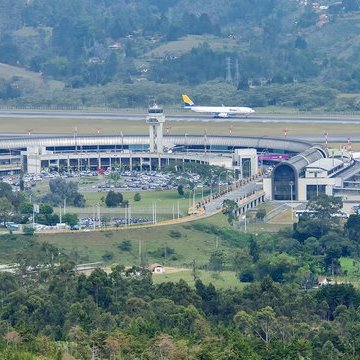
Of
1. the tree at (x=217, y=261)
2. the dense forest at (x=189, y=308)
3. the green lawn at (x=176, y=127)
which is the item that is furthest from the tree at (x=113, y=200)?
the green lawn at (x=176, y=127)

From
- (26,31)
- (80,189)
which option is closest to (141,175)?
(80,189)

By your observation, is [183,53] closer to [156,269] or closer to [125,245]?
[125,245]

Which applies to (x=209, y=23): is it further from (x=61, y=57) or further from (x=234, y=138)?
(x=234, y=138)

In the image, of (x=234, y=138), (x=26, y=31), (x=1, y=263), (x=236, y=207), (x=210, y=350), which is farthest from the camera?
(x=26, y=31)

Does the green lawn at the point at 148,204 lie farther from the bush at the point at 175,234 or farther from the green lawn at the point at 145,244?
the green lawn at the point at 145,244

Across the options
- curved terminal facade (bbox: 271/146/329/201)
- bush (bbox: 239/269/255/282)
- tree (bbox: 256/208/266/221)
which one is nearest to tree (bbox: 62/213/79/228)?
tree (bbox: 256/208/266/221)

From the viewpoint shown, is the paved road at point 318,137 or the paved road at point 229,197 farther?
the paved road at point 318,137

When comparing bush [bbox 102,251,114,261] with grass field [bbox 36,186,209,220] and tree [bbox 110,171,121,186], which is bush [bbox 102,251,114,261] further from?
tree [bbox 110,171,121,186]
